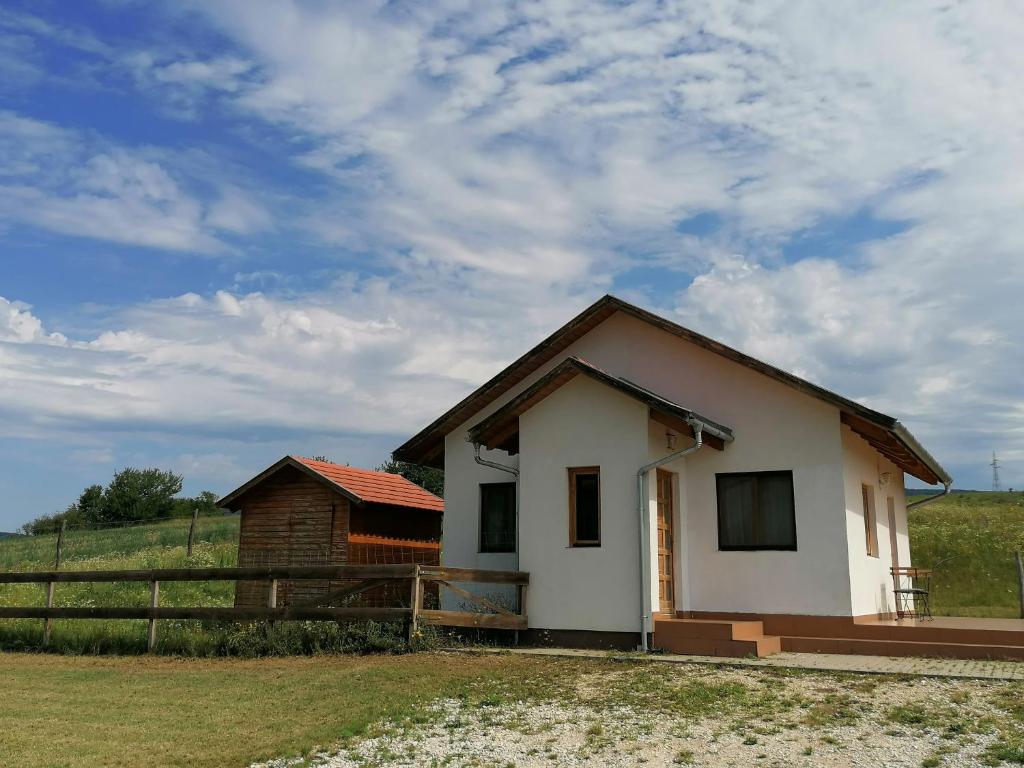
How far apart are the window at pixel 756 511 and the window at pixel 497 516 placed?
3872mm

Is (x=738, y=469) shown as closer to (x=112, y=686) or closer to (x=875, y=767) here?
(x=875, y=767)

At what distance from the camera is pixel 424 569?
1343 centimetres

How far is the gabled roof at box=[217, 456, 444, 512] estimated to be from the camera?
719 inches

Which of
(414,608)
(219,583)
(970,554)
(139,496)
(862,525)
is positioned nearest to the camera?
(414,608)

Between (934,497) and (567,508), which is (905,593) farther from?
(567,508)

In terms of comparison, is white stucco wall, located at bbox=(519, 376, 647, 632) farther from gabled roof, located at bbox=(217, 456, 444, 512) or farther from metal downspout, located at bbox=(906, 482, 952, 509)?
metal downspout, located at bbox=(906, 482, 952, 509)

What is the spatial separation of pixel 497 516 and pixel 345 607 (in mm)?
3658

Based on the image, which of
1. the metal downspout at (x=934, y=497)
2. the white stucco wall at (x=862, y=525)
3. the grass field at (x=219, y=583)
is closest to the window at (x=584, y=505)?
the grass field at (x=219, y=583)

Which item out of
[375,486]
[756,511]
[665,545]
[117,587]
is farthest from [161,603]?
[756,511]

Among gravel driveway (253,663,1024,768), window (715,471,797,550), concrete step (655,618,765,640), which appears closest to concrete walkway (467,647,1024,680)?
concrete step (655,618,765,640)

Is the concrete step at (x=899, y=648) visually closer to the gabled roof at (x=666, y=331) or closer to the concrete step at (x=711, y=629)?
the concrete step at (x=711, y=629)

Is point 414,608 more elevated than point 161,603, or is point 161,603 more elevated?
point 414,608

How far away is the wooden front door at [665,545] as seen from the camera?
1437 centimetres

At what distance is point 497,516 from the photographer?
17.0m
